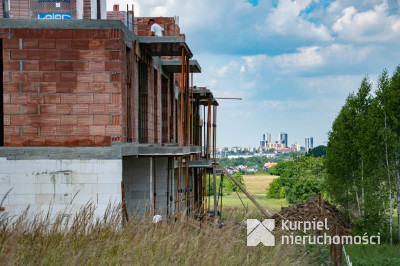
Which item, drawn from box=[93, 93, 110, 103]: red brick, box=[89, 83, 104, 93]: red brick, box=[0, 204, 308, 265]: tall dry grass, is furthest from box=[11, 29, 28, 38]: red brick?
box=[0, 204, 308, 265]: tall dry grass

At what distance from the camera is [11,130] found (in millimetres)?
13766

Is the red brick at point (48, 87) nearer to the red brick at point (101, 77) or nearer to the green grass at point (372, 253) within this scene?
the red brick at point (101, 77)

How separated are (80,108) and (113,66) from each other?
1.37m

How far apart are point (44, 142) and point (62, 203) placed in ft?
5.44

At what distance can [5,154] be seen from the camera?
13.6 meters

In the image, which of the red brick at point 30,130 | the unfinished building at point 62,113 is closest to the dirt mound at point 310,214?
the unfinished building at point 62,113

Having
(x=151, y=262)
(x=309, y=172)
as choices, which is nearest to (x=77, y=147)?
(x=151, y=262)

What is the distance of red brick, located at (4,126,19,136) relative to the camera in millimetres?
13750

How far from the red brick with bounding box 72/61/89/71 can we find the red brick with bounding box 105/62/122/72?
0.52m

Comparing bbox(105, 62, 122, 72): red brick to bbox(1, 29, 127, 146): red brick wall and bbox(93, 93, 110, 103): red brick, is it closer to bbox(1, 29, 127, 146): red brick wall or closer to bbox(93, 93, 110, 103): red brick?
bbox(1, 29, 127, 146): red brick wall

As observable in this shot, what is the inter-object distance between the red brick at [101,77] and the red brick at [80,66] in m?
0.29

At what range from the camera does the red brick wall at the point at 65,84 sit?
1382cm

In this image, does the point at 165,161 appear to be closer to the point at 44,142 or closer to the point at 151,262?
the point at 44,142

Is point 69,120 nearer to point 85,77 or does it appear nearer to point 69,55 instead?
point 85,77
